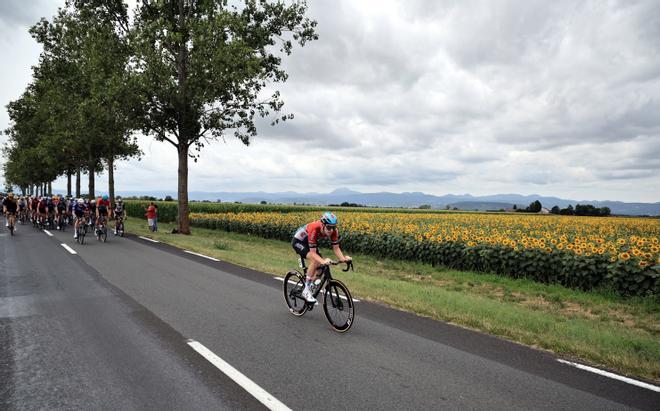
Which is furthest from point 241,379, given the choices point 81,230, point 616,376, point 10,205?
point 10,205

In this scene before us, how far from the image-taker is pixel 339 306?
6395 millimetres

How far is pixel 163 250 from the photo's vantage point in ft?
Answer: 51.7

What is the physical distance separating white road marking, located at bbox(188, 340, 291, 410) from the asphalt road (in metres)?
0.07

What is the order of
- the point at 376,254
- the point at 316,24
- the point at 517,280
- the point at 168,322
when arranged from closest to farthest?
the point at 168,322 < the point at 517,280 < the point at 376,254 < the point at 316,24

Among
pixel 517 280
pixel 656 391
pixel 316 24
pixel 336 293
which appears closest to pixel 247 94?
pixel 316 24

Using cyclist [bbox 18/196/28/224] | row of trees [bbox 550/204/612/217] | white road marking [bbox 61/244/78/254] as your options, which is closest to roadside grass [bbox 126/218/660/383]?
white road marking [bbox 61/244/78/254]

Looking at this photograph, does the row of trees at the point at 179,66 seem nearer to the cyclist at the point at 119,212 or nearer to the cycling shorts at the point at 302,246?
the cyclist at the point at 119,212

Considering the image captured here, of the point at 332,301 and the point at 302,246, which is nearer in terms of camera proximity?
the point at 332,301

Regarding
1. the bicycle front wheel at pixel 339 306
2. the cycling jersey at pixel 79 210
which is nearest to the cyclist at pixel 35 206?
the cycling jersey at pixel 79 210

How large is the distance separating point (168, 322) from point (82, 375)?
199 centimetres

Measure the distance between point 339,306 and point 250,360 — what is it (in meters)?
1.85

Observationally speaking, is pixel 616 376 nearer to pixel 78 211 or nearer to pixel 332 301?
pixel 332 301

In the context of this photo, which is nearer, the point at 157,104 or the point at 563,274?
the point at 563,274

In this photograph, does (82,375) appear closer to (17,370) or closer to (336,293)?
(17,370)
